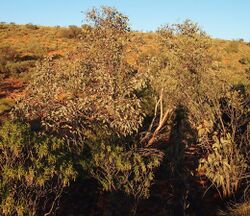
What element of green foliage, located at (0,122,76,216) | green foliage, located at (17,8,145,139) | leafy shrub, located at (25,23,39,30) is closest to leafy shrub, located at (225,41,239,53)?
leafy shrub, located at (25,23,39,30)

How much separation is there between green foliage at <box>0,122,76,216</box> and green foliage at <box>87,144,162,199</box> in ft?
5.14

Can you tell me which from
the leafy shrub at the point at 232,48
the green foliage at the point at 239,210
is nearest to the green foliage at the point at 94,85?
the green foliage at the point at 239,210

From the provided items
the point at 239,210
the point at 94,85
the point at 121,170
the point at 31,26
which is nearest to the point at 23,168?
the point at 121,170

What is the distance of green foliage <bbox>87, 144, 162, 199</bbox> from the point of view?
1009cm

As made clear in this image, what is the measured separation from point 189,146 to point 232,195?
4.45 metres

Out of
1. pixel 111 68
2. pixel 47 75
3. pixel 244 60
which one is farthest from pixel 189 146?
pixel 244 60

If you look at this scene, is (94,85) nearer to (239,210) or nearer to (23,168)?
(23,168)

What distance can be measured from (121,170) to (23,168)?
10.9ft

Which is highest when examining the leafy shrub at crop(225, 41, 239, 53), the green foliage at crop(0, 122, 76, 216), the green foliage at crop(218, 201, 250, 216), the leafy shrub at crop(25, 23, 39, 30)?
the leafy shrub at crop(25, 23, 39, 30)

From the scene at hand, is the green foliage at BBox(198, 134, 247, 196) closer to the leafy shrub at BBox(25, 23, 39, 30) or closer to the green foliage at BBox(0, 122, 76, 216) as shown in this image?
the green foliage at BBox(0, 122, 76, 216)

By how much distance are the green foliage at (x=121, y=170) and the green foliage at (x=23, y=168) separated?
1.57 m

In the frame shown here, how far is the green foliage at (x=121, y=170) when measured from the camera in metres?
10.1

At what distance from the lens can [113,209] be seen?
1045 cm

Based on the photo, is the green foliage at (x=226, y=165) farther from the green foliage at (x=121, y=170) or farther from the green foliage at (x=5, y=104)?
the green foliage at (x=5, y=104)
